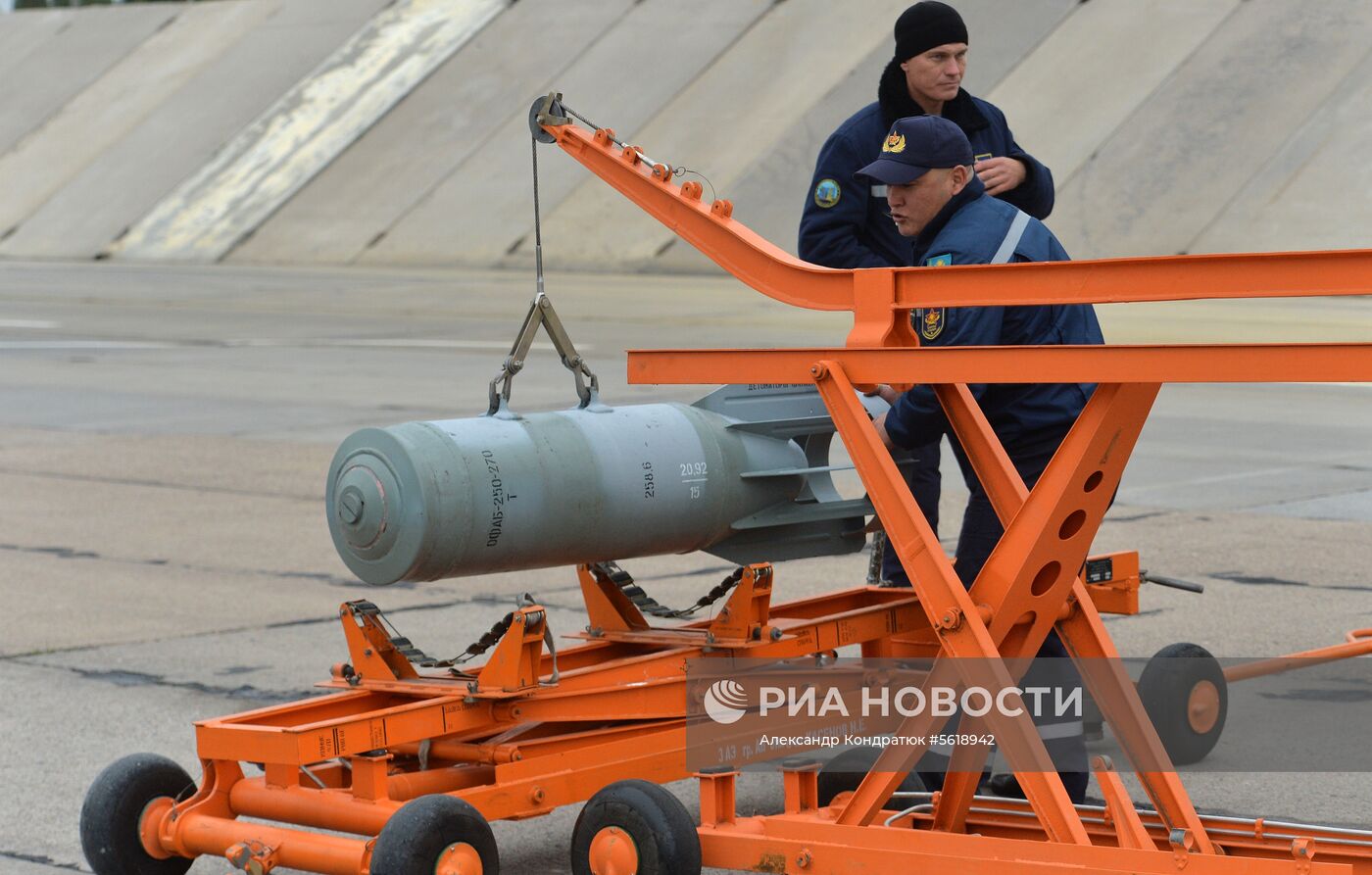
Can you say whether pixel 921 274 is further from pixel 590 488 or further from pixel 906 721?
pixel 590 488

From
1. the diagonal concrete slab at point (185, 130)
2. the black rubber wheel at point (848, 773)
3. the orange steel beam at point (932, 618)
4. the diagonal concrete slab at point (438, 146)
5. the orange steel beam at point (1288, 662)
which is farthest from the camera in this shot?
the diagonal concrete slab at point (185, 130)

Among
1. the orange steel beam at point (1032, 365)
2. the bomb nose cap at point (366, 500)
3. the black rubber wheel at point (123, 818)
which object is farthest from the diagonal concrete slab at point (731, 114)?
the orange steel beam at point (1032, 365)

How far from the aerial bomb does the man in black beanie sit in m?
0.44

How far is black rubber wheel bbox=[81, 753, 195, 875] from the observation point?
4438mm

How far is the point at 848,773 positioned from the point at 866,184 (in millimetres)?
1878

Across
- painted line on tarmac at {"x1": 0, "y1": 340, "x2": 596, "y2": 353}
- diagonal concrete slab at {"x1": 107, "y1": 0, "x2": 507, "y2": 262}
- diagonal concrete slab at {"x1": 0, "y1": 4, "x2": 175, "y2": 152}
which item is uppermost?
diagonal concrete slab at {"x1": 0, "y1": 4, "x2": 175, "y2": 152}

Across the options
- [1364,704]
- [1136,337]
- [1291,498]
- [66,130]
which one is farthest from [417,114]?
[1364,704]

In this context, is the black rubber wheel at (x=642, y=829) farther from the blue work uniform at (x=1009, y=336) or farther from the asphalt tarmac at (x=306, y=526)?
the blue work uniform at (x=1009, y=336)

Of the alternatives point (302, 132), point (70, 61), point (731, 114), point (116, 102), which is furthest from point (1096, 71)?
point (70, 61)

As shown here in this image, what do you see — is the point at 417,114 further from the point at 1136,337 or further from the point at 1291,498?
the point at 1291,498

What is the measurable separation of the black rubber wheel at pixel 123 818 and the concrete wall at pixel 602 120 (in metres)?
20.9

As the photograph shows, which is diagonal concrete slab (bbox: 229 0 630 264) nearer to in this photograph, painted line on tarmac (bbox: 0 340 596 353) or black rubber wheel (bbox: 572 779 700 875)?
painted line on tarmac (bbox: 0 340 596 353)

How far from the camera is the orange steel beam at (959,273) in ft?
11.3

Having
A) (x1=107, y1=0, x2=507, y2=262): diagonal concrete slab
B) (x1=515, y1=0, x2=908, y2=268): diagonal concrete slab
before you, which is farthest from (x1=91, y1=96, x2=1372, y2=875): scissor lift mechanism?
(x1=107, y1=0, x2=507, y2=262): diagonal concrete slab
